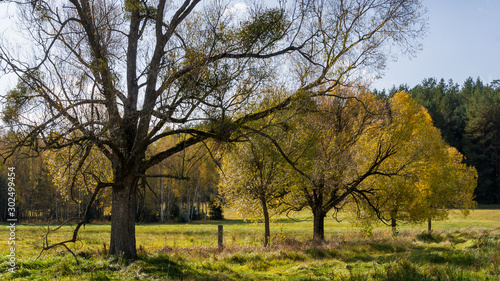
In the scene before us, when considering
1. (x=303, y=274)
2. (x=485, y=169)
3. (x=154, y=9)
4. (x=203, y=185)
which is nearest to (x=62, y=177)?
(x=154, y=9)

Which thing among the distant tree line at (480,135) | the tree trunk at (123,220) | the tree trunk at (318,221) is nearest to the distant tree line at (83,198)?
the tree trunk at (318,221)

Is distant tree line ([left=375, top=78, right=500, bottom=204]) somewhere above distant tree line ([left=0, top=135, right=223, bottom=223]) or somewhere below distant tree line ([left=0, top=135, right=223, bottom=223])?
above

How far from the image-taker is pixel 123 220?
37.5ft

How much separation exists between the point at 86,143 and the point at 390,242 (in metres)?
16.1

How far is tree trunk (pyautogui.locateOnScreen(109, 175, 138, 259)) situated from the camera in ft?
37.1

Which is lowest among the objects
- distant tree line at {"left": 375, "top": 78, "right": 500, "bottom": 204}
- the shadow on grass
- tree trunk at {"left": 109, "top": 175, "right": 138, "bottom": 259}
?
the shadow on grass

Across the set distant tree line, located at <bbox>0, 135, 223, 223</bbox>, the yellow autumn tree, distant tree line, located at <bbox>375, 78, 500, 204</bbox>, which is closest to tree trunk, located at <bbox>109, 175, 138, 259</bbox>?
the yellow autumn tree

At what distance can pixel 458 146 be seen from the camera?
81.4 metres

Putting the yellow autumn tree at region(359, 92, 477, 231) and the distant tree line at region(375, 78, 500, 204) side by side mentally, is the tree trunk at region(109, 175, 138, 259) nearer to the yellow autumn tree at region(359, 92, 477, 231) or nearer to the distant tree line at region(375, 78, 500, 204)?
the yellow autumn tree at region(359, 92, 477, 231)

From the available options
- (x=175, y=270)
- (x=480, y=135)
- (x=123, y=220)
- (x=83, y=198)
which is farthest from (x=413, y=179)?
(x=480, y=135)

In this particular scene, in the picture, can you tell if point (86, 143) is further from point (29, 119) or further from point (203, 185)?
point (203, 185)

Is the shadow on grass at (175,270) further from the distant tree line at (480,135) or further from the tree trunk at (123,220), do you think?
the distant tree line at (480,135)

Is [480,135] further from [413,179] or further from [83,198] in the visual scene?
[83,198]

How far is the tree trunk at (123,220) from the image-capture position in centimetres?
1130
